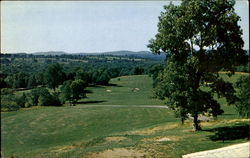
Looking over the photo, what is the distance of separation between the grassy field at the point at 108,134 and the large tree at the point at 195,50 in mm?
3167

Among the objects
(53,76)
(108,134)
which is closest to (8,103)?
(108,134)

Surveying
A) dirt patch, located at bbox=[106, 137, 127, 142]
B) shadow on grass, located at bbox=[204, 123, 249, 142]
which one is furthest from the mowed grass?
shadow on grass, located at bbox=[204, 123, 249, 142]

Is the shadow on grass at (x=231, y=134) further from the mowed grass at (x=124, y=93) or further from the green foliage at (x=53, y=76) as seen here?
the green foliage at (x=53, y=76)

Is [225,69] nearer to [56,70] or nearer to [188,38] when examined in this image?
[188,38]

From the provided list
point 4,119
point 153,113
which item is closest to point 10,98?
point 4,119

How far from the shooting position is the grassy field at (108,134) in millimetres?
25891

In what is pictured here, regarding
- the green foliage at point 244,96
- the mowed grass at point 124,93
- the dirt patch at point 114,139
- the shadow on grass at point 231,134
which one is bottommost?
the mowed grass at point 124,93

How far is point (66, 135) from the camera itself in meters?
52.4

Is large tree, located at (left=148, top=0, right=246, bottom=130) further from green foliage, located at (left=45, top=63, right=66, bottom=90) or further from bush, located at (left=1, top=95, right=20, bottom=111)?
green foliage, located at (left=45, top=63, right=66, bottom=90)

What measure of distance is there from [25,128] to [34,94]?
49.6 meters

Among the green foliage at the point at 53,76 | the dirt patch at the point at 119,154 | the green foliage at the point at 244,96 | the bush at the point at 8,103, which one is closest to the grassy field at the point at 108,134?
the dirt patch at the point at 119,154

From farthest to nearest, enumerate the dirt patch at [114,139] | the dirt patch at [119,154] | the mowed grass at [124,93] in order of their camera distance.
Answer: the mowed grass at [124,93] → the dirt patch at [114,139] → the dirt patch at [119,154]

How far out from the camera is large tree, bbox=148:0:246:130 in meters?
28.3

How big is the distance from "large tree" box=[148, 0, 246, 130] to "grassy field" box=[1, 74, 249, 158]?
125 inches
